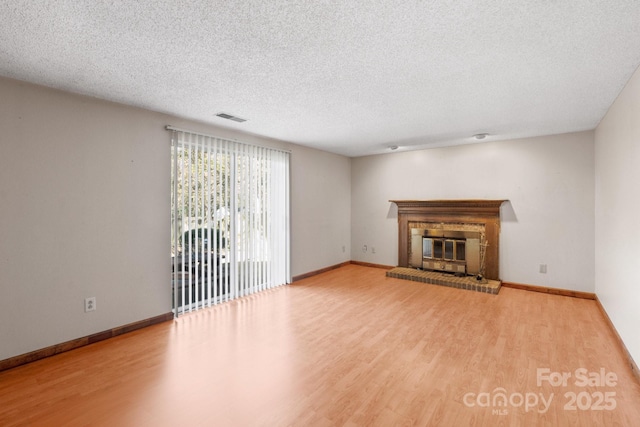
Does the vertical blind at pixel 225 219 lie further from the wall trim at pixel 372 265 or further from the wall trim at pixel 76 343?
the wall trim at pixel 372 265

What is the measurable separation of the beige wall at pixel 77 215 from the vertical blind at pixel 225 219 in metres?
0.18

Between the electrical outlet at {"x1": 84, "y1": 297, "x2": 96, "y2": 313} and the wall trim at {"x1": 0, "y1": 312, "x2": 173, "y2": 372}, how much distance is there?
259mm

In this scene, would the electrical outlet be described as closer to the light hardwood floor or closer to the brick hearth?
the light hardwood floor

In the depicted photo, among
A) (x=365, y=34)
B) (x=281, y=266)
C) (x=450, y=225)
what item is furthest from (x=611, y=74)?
(x=281, y=266)

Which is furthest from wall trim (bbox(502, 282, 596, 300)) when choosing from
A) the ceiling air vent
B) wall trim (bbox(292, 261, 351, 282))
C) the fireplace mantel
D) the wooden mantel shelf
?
the ceiling air vent

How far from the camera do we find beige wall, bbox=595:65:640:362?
243 cm

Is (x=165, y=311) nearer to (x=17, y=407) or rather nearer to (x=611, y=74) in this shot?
(x=17, y=407)

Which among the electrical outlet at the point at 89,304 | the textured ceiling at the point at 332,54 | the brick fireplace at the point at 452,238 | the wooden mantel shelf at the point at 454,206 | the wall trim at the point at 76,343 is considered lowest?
the wall trim at the point at 76,343

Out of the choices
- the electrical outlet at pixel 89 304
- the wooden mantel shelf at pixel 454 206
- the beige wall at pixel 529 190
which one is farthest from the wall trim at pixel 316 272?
the electrical outlet at pixel 89 304

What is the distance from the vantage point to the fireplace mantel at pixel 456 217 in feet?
16.5

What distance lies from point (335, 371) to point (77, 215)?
280 centimetres

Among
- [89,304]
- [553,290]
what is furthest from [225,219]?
[553,290]

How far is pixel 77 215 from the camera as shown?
291 centimetres

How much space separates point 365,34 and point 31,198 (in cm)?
308
